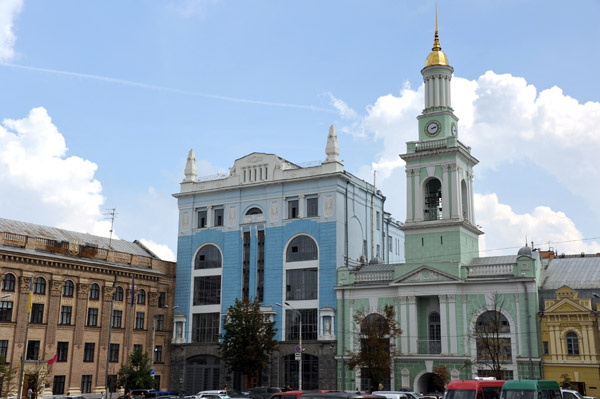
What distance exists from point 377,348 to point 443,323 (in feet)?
20.6

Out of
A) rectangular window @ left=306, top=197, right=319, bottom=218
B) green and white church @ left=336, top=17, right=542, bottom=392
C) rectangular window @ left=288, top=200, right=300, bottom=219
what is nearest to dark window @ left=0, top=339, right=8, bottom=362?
rectangular window @ left=288, top=200, right=300, bottom=219

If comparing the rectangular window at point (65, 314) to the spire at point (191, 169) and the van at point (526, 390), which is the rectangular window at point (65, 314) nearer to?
the spire at point (191, 169)

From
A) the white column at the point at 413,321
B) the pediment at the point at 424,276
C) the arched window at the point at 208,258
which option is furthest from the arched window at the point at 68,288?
the white column at the point at 413,321

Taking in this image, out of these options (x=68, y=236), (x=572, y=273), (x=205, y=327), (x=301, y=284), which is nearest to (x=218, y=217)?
(x=205, y=327)

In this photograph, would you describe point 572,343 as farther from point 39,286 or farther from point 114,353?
point 39,286

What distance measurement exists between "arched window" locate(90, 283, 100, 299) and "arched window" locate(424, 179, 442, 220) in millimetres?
32422

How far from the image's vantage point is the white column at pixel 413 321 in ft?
196

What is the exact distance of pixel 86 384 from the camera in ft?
212

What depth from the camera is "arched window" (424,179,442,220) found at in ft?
212

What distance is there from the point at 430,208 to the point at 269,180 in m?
16.8

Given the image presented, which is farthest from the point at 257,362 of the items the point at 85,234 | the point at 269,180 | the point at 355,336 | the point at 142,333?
the point at 85,234

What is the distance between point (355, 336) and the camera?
62.6 m

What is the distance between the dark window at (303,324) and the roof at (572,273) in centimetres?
2110

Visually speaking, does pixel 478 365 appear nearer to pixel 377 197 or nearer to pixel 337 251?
pixel 337 251
